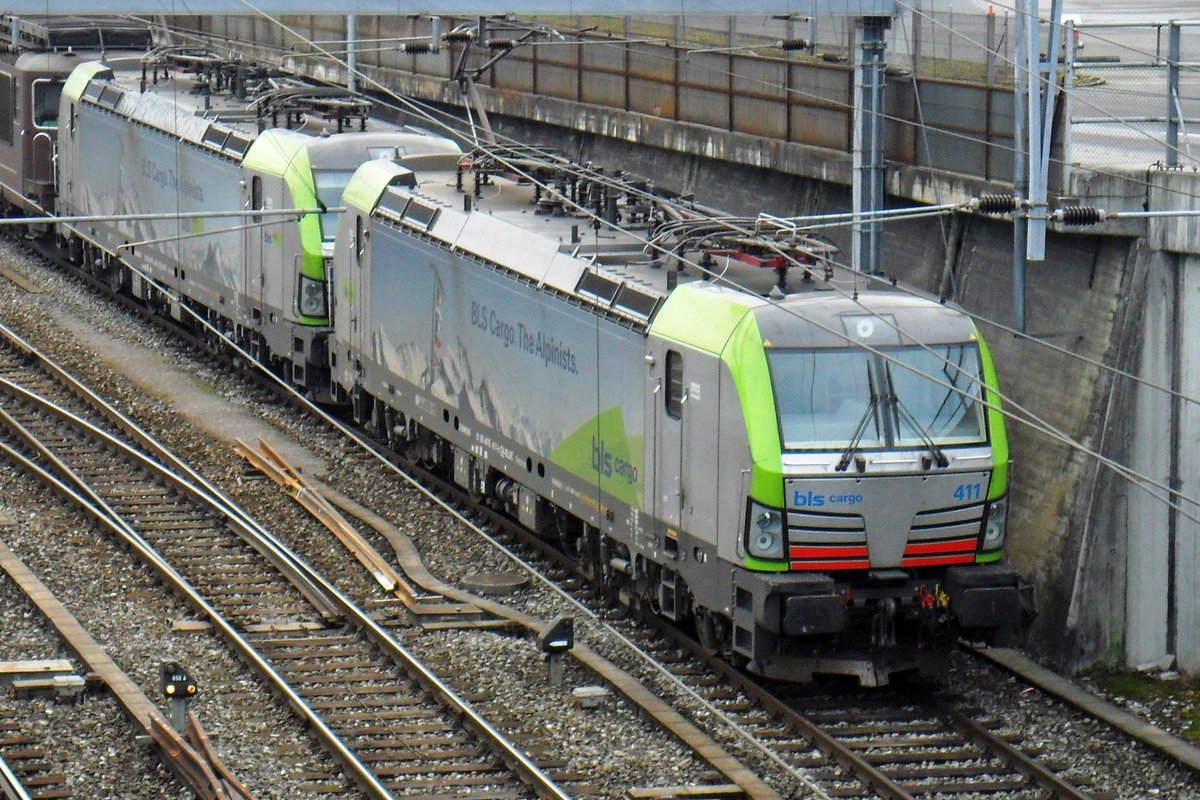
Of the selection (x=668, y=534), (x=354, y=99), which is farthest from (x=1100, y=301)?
(x=354, y=99)

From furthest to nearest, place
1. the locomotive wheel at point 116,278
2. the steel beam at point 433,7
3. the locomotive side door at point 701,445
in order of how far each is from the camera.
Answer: the locomotive wheel at point 116,278 < the steel beam at point 433,7 < the locomotive side door at point 701,445

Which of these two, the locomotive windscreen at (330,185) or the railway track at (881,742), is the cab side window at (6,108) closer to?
the locomotive windscreen at (330,185)

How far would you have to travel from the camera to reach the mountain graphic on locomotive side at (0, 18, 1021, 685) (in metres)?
15.0

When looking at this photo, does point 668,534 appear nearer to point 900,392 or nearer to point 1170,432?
point 900,392

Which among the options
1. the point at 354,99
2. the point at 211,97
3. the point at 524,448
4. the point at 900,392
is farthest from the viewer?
the point at 211,97

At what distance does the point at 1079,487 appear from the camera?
17.0 metres

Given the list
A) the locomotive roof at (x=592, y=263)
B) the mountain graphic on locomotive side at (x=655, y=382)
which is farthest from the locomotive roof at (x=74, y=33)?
the locomotive roof at (x=592, y=263)

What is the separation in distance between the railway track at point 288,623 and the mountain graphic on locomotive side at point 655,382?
2020 millimetres

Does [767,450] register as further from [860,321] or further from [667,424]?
[667,424]

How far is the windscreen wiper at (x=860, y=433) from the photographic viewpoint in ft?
48.8

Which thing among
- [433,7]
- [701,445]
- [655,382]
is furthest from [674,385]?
[433,7]

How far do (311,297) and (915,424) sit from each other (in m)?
10.9

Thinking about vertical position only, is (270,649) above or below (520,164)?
below

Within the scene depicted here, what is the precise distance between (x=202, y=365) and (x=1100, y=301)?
1412 centimetres
